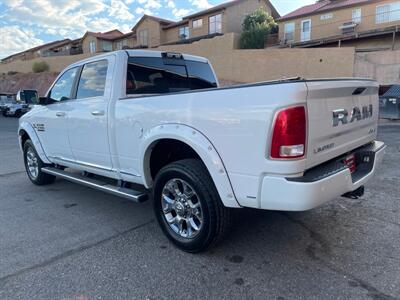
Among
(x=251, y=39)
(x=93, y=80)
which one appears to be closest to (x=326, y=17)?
(x=251, y=39)

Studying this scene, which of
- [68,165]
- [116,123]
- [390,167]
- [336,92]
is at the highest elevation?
[336,92]

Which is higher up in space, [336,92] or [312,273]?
[336,92]

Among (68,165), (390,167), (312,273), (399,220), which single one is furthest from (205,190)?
(390,167)

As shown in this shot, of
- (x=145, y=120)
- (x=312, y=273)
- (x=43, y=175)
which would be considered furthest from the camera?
(x=43, y=175)

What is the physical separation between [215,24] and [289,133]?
37812 mm

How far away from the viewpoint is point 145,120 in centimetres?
351

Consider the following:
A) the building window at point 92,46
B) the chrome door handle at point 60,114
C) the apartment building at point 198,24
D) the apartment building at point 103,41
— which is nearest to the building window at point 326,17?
the apartment building at point 198,24

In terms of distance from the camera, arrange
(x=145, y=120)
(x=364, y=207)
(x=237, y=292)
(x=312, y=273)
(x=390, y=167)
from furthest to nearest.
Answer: (x=390, y=167) < (x=364, y=207) < (x=145, y=120) < (x=312, y=273) < (x=237, y=292)

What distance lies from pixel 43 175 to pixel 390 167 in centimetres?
640

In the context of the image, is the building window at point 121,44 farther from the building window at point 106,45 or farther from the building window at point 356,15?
the building window at point 356,15

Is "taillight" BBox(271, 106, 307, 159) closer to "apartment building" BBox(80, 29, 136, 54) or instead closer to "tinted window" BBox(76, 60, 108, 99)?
"tinted window" BBox(76, 60, 108, 99)

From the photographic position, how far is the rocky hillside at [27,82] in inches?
1686

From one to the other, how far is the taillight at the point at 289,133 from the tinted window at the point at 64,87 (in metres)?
3.50

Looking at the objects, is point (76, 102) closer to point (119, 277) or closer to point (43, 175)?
point (43, 175)
